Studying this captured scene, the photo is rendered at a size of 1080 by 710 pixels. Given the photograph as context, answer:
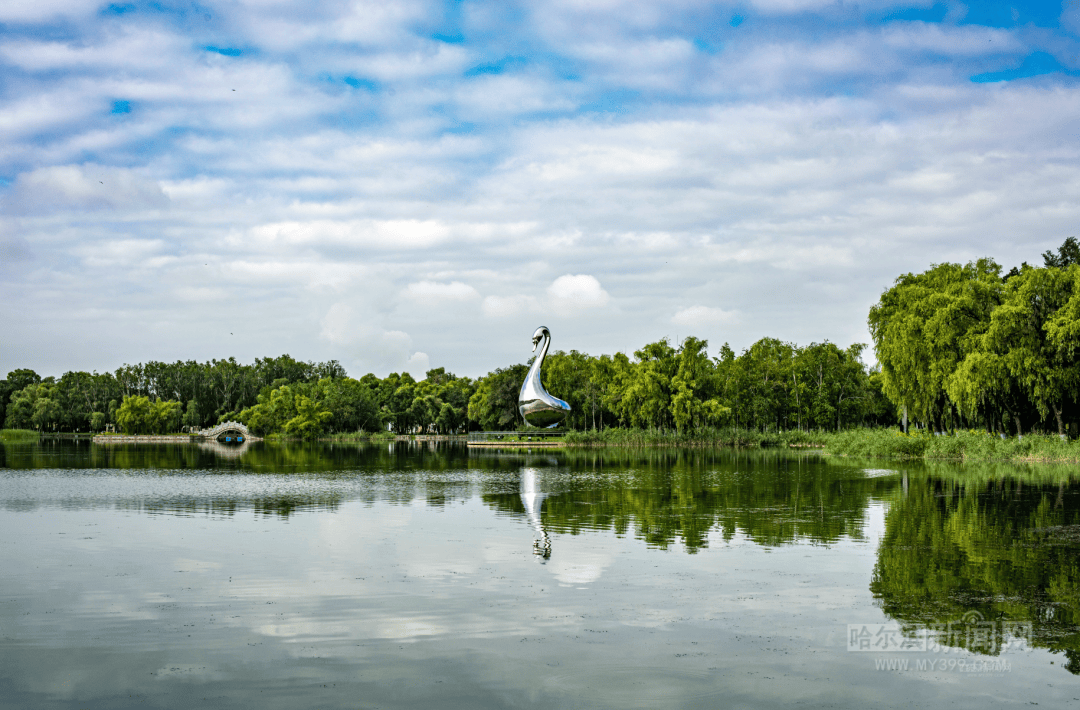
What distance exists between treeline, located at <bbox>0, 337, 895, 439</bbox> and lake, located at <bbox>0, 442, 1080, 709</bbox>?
4150 centimetres

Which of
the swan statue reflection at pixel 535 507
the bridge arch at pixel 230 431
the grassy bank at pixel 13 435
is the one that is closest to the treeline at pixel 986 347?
the swan statue reflection at pixel 535 507

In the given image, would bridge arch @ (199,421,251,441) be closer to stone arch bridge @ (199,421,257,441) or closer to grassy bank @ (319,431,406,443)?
stone arch bridge @ (199,421,257,441)

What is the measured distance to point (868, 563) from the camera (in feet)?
38.1

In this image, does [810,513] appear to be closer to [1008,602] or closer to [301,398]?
[1008,602]

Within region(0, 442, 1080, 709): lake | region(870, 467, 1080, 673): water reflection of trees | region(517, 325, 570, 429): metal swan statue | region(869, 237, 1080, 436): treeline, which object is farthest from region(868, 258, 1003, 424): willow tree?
region(517, 325, 570, 429): metal swan statue

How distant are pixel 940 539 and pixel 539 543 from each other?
20.9 ft

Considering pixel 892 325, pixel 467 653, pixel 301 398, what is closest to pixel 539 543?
pixel 467 653

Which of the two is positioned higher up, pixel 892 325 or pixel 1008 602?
pixel 892 325

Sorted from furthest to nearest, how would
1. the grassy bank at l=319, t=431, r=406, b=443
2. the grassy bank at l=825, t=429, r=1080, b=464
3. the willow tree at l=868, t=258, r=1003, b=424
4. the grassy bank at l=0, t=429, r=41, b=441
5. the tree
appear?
the grassy bank at l=319, t=431, r=406, b=443 < the grassy bank at l=0, t=429, r=41, b=441 < the tree < the willow tree at l=868, t=258, r=1003, b=424 < the grassy bank at l=825, t=429, r=1080, b=464

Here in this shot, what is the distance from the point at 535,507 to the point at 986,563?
32.8 ft

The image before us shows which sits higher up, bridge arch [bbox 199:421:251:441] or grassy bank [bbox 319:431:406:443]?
bridge arch [bbox 199:421:251:441]

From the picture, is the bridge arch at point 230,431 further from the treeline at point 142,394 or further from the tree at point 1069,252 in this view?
the tree at point 1069,252

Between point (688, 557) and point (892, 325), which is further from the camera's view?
point (892, 325)

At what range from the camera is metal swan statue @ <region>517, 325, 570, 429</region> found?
60.8 meters
